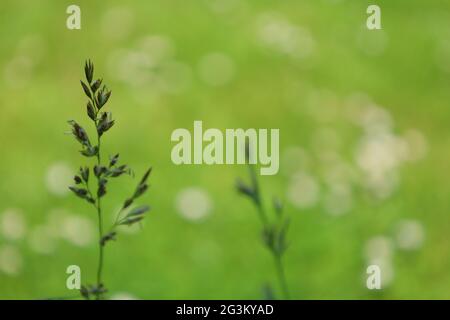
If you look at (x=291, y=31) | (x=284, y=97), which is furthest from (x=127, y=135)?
(x=291, y=31)

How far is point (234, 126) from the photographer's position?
2.30m

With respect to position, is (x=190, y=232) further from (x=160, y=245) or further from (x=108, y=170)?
(x=108, y=170)

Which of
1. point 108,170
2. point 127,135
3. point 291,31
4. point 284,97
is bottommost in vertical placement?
Result: point 108,170

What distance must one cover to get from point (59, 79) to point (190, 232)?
0.74m

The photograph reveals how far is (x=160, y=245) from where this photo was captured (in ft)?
6.68

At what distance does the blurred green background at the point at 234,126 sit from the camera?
198cm

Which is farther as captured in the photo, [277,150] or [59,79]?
[59,79]

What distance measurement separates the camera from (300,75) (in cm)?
252

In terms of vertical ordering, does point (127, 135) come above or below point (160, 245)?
above

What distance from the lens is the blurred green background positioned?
6.51ft
